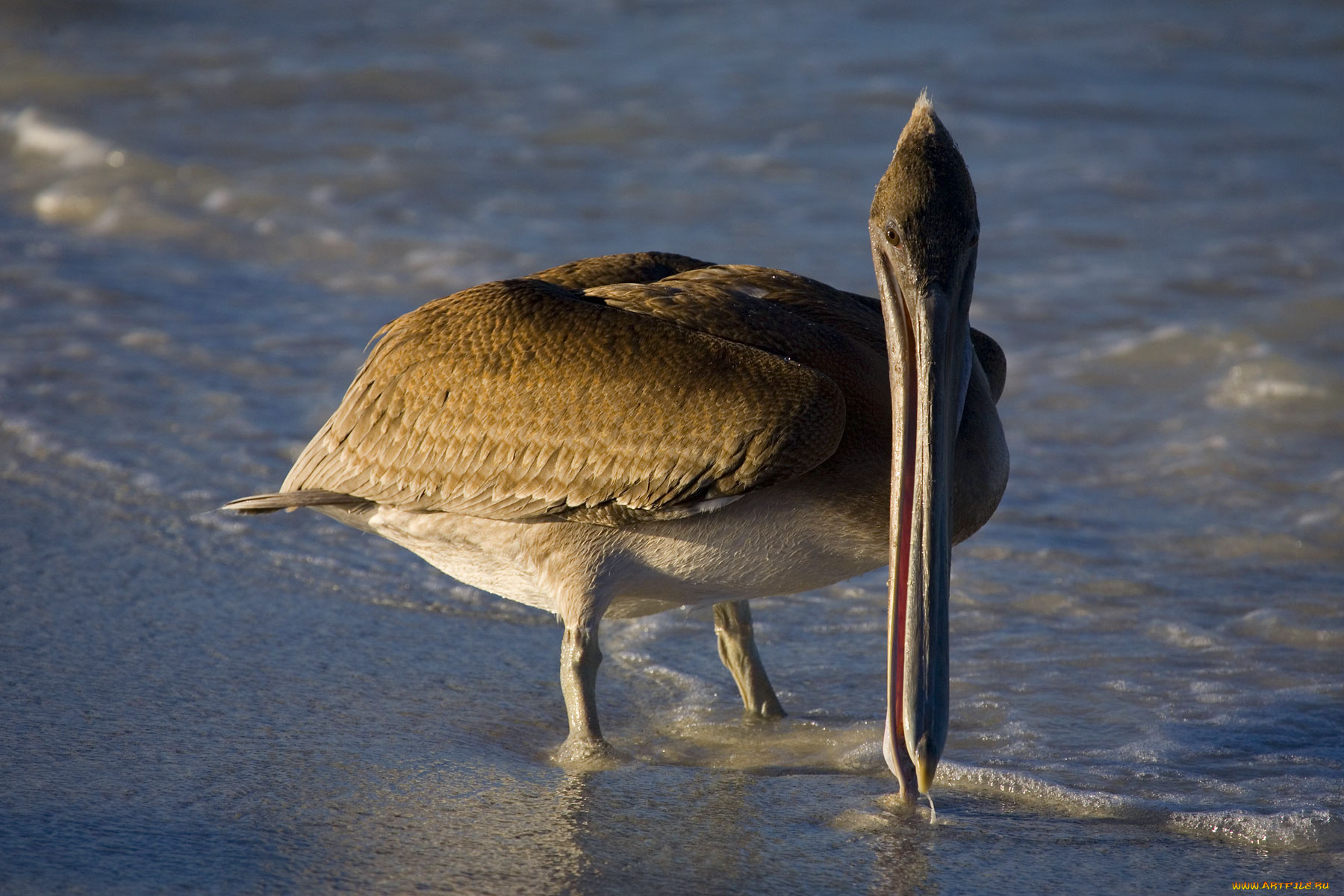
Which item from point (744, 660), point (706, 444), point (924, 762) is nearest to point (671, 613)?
point (744, 660)

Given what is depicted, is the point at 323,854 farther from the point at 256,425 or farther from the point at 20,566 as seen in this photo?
the point at 256,425

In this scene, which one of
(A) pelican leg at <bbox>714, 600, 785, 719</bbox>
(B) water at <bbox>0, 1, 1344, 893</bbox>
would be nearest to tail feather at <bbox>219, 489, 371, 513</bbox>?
(B) water at <bbox>0, 1, 1344, 893</bbox>

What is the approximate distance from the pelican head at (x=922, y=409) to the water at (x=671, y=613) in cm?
47

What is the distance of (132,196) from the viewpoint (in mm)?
10531

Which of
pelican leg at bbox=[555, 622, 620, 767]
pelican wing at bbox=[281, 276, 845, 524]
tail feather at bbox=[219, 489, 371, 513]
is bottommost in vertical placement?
pelican leg at bbox=[555, 622, 620, 767]

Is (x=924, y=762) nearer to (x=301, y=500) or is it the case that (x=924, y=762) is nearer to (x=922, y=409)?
(x=922, y=409)

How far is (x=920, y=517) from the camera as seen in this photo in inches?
137

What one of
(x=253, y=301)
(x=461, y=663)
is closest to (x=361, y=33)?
(x=253, y=301)

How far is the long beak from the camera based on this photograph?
11.3 feet

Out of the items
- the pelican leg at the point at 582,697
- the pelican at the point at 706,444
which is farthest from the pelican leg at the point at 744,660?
the pelican leg at the point at 582,697

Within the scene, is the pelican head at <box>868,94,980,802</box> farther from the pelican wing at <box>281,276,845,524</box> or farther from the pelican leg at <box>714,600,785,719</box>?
the pelican leg at <box>714,600,785,719</box>

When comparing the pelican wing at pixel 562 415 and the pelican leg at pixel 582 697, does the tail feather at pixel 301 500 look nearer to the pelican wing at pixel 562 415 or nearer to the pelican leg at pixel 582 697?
the pelican wing at pixel 562 415

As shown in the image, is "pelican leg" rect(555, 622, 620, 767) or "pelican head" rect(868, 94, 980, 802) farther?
"pelican leg" rect(555, 622, 620, 767)

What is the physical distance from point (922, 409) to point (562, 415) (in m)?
1.12
